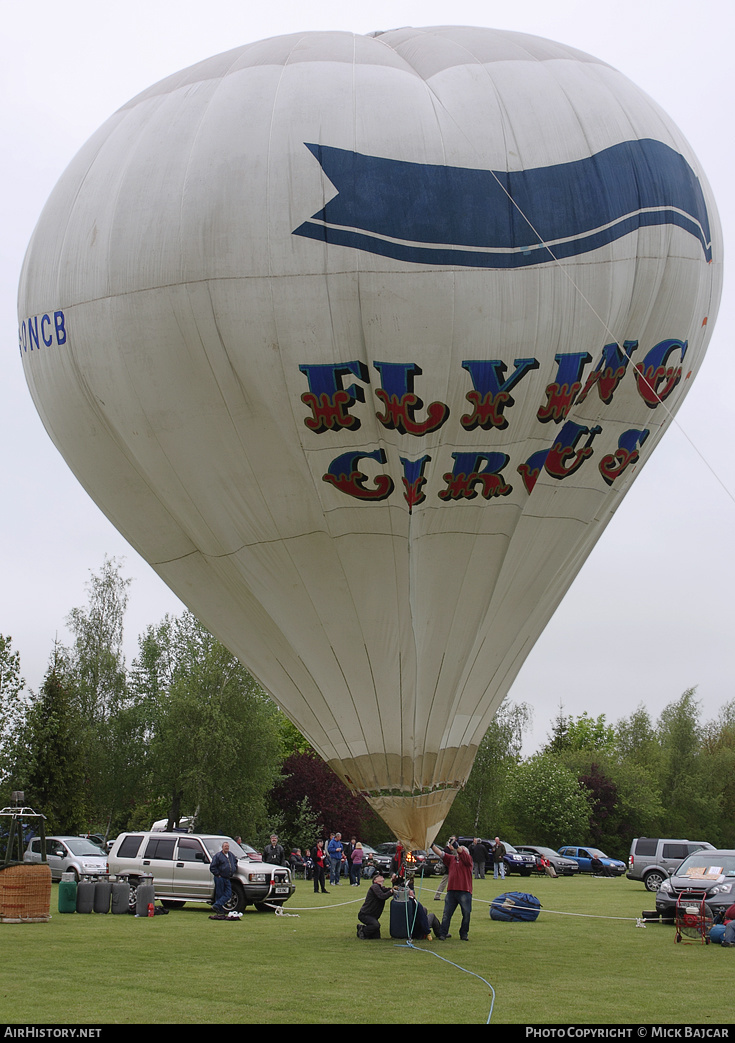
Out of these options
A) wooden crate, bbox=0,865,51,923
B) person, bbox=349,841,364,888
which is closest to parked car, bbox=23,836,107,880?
person, bbox=349,841,364,888

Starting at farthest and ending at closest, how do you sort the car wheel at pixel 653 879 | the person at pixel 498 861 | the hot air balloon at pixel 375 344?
the person at pixel 498 861
the car wheel at pixel 653 879
the hot air balloon at pixel 375 344

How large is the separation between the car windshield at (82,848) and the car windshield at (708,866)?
13196 mm

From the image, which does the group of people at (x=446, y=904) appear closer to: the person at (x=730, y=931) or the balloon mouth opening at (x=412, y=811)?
the balloon mouth opening at (x=412, y=811)

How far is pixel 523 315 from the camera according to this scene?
10.9 metres

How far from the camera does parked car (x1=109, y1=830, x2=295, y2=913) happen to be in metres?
17.5

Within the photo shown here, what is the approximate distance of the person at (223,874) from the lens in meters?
16.7

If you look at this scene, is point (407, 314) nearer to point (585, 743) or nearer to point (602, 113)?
point (602, 113)

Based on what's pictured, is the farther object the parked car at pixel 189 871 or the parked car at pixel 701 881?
the parked car at pixel 189 871

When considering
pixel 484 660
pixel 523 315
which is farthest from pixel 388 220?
A: pixel 484 660

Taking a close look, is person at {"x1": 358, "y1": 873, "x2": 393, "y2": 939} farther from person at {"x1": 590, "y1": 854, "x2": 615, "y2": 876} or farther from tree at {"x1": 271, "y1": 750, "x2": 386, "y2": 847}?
person at {"x1": 590, "y1": 854, "x2": 615, "y2": 876}

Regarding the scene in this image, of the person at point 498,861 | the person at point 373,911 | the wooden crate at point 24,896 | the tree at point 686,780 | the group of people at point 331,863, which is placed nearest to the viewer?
the person at point 373,911

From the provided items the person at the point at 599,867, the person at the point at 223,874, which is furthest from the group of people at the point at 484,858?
the person at the point at 223,874

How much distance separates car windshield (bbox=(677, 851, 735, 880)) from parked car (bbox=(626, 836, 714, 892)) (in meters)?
9.59

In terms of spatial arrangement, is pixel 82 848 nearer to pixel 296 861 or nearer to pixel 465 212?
pixel 296 861
